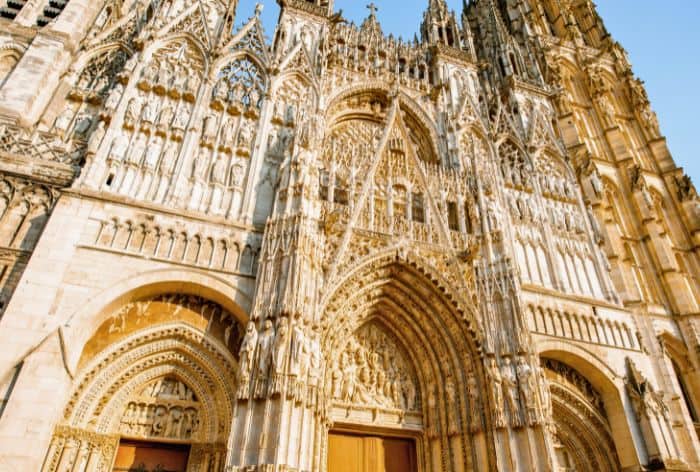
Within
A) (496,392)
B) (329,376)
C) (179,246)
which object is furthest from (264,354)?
(496,392)

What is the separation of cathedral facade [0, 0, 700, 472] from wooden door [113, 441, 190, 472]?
45mm

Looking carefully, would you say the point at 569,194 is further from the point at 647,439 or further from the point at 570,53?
the point at 570,53

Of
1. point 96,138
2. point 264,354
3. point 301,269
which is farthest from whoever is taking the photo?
point 96,138

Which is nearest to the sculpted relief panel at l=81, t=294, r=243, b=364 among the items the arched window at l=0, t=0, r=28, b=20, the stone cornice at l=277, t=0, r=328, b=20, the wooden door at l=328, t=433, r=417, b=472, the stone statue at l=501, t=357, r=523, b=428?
the wooden door at l=328, t=433, r=417, b=472

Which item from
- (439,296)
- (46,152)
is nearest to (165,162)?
(46,152)

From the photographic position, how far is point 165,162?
1134 cm

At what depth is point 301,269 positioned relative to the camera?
31.7ft

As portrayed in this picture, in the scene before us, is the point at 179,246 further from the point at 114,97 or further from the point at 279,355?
the point at 114,97

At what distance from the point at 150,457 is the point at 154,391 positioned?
4.13ft

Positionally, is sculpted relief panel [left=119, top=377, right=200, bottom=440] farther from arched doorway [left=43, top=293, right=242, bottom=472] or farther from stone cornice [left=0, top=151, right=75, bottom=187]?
stone cornice [left=0, top=151, right=75, bottom=187]

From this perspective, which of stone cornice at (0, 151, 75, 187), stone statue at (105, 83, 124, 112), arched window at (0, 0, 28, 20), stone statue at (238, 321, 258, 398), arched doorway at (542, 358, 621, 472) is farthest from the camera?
arched window at (0, 0, 28, 20)

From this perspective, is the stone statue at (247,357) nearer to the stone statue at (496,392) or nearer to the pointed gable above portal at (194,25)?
the stone statue at (496,392)

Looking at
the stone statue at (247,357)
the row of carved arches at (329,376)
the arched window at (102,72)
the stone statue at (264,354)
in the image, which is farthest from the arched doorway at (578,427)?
the arched window at (102,72)

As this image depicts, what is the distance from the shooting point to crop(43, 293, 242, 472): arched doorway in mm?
8422
